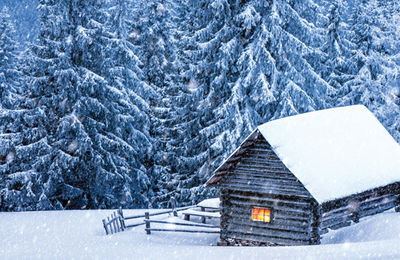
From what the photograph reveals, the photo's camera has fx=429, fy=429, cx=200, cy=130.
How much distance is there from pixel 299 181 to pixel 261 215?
102 inches

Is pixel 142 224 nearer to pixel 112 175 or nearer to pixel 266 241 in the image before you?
pixel 112 175

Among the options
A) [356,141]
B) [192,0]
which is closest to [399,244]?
[356,141]

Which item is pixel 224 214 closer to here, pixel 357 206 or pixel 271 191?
pixel 271 191

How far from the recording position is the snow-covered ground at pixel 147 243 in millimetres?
12336

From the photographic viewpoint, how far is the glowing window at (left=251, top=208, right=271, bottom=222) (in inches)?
678

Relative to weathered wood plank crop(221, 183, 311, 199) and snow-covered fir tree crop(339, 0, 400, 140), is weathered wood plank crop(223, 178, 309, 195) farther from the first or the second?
snow-covered fir tree crop(339, 0, 400, 140)

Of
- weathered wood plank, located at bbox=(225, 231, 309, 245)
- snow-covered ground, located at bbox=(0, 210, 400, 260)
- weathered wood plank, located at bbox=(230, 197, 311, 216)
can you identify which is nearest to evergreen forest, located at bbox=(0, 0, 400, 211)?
snow-covered ground, located at bbox=(0, 210, 400, 260)

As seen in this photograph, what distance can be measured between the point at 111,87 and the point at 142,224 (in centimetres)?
896

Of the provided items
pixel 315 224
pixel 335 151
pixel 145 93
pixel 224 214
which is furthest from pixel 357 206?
pixel 145 93

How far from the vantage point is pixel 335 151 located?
17953mm

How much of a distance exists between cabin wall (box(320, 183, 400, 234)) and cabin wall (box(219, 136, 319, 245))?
2.44 feet

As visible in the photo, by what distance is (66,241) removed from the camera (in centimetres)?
1872

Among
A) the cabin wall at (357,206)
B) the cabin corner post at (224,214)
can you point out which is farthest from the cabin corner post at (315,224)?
the cabin corner post at (224,214)

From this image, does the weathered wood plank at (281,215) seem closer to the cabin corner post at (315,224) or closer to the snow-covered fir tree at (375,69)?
A: the cabin corner post at (315,224)
